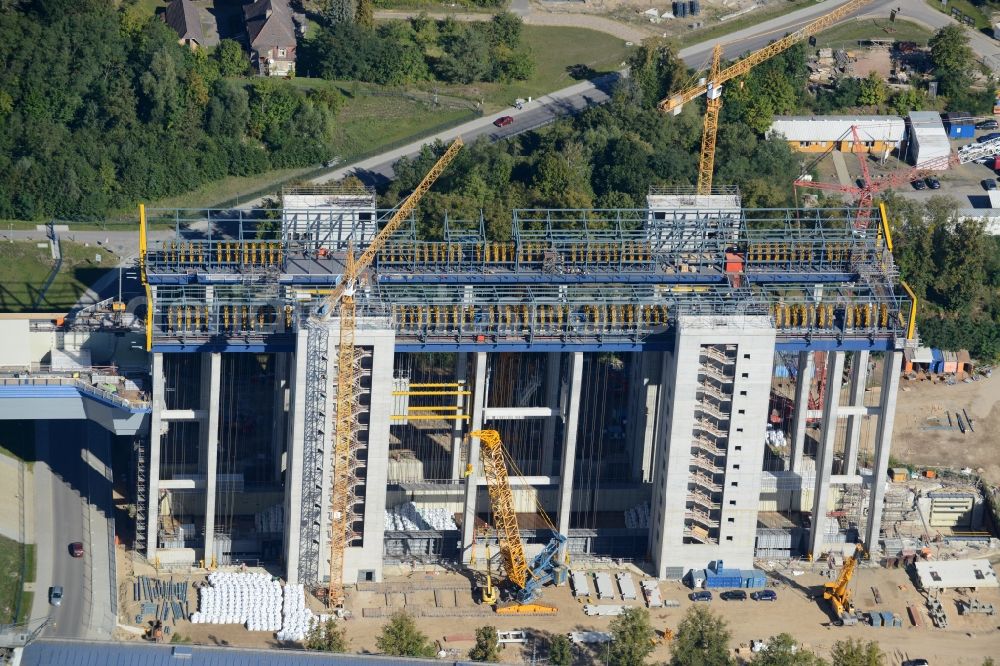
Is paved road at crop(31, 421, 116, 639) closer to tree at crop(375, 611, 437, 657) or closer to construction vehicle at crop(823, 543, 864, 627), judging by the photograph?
tree at crop(375, 611, 437, 657)

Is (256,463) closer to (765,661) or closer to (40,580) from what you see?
(40,580)

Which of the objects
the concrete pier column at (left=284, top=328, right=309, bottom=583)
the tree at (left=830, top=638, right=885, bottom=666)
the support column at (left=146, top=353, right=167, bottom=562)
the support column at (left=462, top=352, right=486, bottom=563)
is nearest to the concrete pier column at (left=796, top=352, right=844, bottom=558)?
the tree at (left=830, top=638, right=885, bottom=666)

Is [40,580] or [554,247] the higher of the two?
[554,247]

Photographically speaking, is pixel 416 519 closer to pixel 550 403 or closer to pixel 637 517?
pixel 550 403

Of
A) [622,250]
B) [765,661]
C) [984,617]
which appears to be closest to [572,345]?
[622,250]

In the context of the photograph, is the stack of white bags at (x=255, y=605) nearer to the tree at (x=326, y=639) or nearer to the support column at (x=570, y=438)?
the tree at (x=326, y=639)

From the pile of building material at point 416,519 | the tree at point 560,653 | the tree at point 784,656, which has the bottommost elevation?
the tree at point 560,653

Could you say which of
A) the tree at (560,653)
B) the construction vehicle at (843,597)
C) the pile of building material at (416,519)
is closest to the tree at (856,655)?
the construction vehicle at (843,597)
